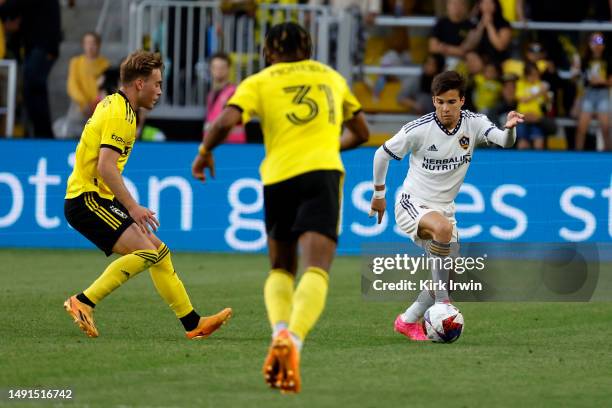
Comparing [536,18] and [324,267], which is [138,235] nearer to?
[324,267]

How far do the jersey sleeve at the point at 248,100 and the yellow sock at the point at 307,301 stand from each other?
90 centimetres

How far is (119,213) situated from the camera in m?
9.89

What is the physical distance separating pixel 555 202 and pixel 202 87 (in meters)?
5.66

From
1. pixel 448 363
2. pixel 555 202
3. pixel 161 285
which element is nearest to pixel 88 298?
pixel 161 285

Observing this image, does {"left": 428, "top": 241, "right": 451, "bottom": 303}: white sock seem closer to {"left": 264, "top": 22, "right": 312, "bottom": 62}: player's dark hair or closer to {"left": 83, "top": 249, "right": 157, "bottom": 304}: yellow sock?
{"left": 83, "top": 249, "right": 157, "bottom": 304}: yellow sock

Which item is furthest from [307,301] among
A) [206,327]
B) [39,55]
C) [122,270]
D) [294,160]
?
[39,55]

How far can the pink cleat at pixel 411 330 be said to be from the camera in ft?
32.4

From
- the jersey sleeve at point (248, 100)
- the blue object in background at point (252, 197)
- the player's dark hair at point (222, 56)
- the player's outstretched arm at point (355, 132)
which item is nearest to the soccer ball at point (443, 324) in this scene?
the player's outstretched arm at point (355, 132)

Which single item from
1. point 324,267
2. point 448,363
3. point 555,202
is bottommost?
point 555,202

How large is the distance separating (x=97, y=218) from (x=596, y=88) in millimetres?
10747

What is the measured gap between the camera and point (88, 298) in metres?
9.73

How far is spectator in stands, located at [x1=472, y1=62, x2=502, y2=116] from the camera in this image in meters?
18.8

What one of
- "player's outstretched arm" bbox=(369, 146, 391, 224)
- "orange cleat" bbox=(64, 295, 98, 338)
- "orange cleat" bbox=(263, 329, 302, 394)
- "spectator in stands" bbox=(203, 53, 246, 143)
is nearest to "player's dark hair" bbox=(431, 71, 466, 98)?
"player's outstretched arm" bbox=(369, 146, 391, 224)

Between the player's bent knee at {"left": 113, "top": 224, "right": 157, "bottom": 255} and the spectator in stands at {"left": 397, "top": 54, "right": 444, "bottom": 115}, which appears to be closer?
the player's bent knee at {"left": 113, "top": 224, "right": 157, "bottom": 255}
